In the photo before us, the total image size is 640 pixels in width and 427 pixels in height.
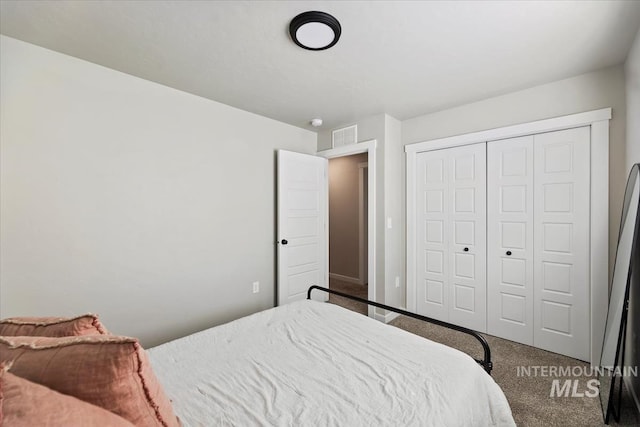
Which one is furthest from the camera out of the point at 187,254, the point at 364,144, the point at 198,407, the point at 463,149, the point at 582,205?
the point at 364,144

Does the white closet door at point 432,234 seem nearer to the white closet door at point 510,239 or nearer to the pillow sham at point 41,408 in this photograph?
the white closet door at point 510,239

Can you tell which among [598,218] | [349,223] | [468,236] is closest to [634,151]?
[598,218]

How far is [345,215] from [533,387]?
372cm

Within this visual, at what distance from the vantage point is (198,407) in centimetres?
108

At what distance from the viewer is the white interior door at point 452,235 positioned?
2962mm

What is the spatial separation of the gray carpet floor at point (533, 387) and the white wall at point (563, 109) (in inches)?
40.7

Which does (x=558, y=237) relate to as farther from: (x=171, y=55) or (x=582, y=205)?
(x=171, y=55)

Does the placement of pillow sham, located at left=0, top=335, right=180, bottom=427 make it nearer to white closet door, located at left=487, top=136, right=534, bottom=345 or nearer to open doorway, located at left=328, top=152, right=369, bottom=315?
white closet door, located at left=487, top=136, right=534, bottom=345

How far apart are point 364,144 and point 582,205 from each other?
215 centimetres

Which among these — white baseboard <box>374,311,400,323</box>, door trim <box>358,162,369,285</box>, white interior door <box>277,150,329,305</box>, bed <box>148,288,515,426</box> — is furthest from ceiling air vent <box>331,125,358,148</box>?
bed <box>148,288,515,426</box>

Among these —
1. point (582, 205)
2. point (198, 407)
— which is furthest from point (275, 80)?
point (582, 205)

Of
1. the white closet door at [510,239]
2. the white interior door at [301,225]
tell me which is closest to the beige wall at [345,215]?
the white interior door at [301,225]

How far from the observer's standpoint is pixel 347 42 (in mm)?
1924

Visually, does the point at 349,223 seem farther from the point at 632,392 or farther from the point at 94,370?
the point at 94,370
